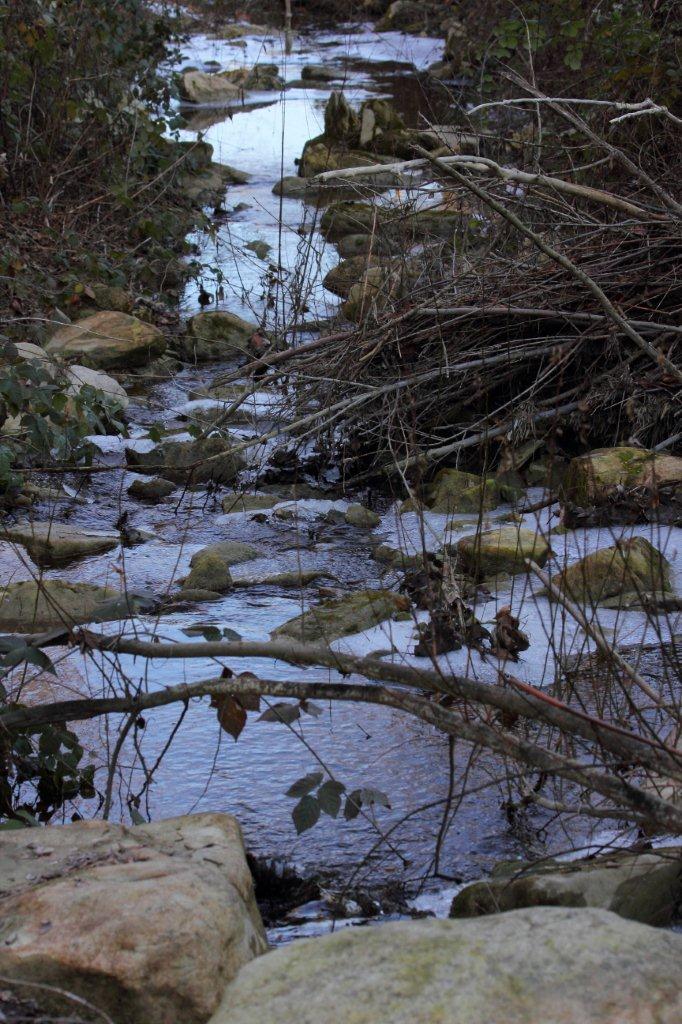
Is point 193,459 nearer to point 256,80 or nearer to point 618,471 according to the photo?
point 618,471

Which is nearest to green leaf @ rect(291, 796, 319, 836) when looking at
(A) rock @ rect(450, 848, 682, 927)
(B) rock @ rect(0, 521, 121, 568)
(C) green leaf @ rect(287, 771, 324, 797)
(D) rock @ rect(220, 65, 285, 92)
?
(C) green leaf @ rect(287, 771, 324, 797)

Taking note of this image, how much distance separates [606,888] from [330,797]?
56cm

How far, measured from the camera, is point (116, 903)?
188cm

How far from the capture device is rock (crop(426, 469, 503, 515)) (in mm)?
5043

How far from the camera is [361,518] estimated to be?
16.9 ft

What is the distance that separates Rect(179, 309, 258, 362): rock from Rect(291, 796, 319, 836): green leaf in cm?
542

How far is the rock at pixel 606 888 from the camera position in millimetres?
2211

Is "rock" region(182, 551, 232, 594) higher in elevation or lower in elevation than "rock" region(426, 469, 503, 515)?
lower

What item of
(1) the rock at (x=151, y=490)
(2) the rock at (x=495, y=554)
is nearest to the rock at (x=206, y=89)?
(1) the rock at (x=151, y=490)

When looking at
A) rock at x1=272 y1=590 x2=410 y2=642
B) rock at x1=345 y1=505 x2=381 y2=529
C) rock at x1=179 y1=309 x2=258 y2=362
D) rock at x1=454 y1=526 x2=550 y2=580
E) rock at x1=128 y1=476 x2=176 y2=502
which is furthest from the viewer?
rock at x1=179 y1=309 x2=258 y2=362

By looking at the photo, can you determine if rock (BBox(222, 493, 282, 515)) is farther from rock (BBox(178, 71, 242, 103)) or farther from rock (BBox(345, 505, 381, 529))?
rock (BBox(178, 71, 242, 103))

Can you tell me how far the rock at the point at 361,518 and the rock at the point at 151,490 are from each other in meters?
0.94

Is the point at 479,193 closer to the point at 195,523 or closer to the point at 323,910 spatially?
the point at 323,910

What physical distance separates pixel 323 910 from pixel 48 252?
5799mm
